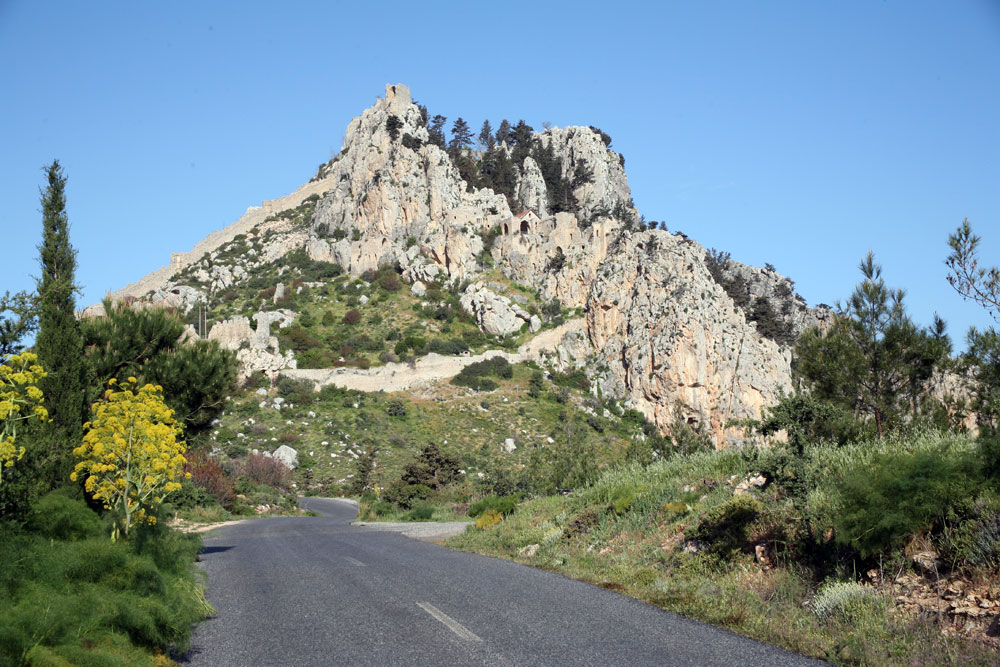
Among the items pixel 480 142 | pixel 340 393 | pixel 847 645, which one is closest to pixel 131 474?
pixel 847 645

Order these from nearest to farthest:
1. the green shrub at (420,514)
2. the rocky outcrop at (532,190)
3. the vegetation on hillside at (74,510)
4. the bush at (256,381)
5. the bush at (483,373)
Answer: the vegetation on hillside at (74,510), the green shrub at (420,514), the bush at (256,381), the bush at (483,373), the rocky outcrop at (532,190)

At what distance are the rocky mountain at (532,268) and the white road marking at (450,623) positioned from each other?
1981 inches

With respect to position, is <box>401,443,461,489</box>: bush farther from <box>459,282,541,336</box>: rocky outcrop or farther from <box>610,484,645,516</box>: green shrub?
<box>459,282,541,336</box>: rocky outcrop

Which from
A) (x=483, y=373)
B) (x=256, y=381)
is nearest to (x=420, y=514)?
(x=483, y=373)

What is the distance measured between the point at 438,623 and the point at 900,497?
5.51 metres

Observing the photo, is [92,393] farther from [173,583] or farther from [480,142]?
[480,142]

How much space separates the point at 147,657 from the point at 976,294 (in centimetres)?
1192

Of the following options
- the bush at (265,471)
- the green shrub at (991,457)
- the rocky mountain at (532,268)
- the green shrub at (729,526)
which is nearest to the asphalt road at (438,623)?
the green shrub at (729,526)

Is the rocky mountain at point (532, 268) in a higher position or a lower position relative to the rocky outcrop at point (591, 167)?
lower

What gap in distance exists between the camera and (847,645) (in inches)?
258

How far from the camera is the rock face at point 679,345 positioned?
224 ft

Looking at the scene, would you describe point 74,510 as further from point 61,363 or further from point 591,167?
point 591,167

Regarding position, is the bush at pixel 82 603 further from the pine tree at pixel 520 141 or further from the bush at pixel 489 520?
the pine tree at pixel 520 141

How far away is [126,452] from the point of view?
11742mm
